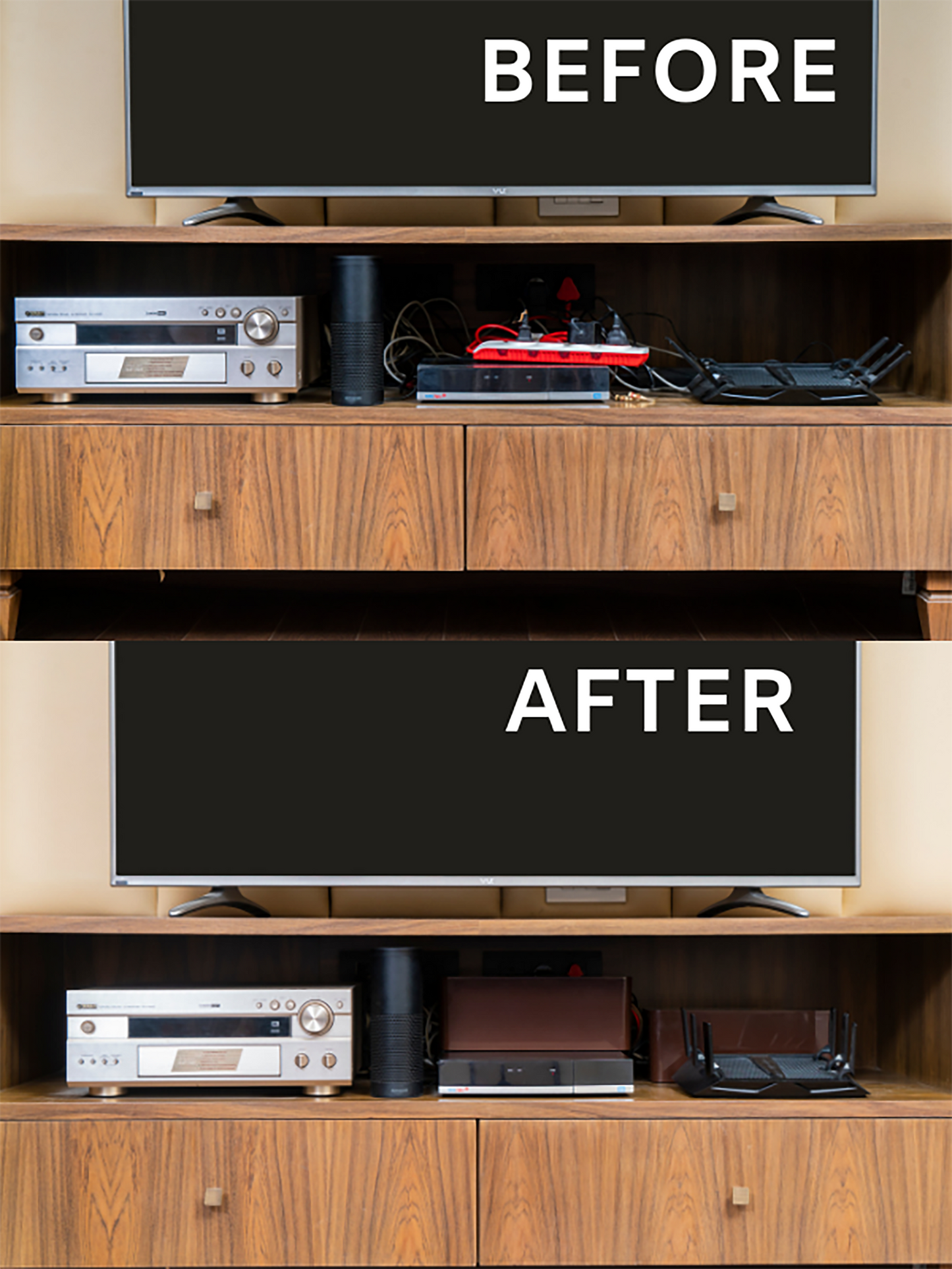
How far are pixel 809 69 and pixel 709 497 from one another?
0.57 m

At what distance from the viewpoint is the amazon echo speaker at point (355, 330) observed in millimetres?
1743

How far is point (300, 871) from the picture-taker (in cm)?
176

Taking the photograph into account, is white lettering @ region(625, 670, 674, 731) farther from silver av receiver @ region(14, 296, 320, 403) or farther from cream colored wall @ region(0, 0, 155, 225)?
cream colored wall @ region(0, 0, 155, 225)

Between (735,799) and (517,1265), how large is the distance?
68cm

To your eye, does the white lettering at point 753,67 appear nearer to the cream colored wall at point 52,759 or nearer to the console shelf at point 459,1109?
the cream colored wall at point 52,759

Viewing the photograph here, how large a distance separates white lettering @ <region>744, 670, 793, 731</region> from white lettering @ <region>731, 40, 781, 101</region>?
76 cm

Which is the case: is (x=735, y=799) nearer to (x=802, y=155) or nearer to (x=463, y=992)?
(x=463, y=992)

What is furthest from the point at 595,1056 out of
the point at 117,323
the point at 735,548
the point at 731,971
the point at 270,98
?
the point at 270,98

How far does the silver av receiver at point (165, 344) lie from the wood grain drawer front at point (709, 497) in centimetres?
30

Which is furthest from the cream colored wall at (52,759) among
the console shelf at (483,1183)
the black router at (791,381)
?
the black router at (791,381)

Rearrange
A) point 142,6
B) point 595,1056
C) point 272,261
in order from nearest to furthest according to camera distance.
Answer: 1. point 142,6
2. point 595,1056
3. point 272,261

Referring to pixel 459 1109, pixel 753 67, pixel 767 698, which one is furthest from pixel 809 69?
pixel 459 1109

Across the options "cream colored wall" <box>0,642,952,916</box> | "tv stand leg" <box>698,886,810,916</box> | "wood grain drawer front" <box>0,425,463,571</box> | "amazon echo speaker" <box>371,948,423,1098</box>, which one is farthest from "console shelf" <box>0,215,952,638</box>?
"amazon echo speaker" <box>371,948,423,1098</box>

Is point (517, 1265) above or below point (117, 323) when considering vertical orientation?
below
